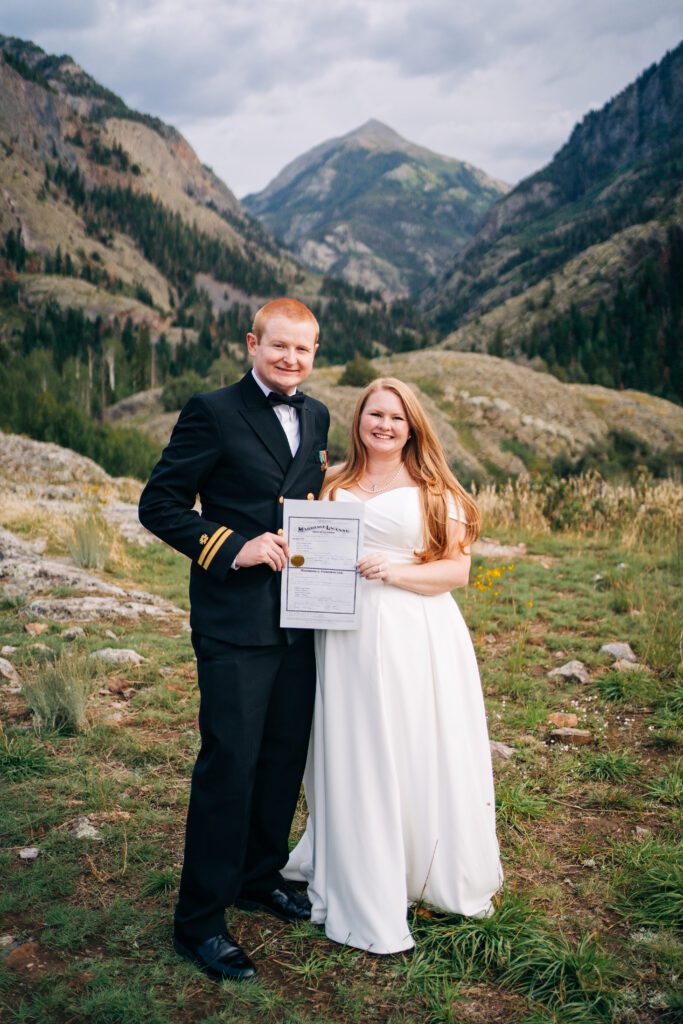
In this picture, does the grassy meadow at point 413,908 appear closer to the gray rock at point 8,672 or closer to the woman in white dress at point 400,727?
the gray rock at point 8,672

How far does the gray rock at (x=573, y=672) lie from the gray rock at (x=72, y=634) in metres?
3.90

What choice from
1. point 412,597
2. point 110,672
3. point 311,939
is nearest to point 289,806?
point 311,939

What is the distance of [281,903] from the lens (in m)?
3.00

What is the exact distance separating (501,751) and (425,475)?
7.52 feet

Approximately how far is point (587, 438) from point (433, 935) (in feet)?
60.9

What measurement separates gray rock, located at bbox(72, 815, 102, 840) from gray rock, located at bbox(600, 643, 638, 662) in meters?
4.24

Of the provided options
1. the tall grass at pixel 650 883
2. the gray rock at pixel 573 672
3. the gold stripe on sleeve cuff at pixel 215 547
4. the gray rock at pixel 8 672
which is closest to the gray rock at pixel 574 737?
the gray rock at pixel 573 672

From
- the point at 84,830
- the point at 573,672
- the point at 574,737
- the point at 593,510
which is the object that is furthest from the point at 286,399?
the point at 593,510

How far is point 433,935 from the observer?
109 inches

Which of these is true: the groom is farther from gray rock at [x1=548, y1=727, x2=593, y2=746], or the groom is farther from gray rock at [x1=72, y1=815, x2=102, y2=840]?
gray rock at [x1=548, y1=727, x2=593, y2=746]

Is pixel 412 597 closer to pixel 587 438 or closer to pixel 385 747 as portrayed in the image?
pixel 385 747

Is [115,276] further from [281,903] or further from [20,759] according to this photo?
[281,903]

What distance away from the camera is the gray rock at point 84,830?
3.49 metres

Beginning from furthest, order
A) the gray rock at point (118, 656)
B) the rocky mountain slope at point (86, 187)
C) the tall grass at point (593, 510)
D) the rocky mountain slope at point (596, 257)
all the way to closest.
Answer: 1. the rocky mountain slope at point (86, 187)
2. the rocky mountain slope at point (596, 257)
3. the tall grass at point (593, 510)
4. the gray rock at point (118, 656)
